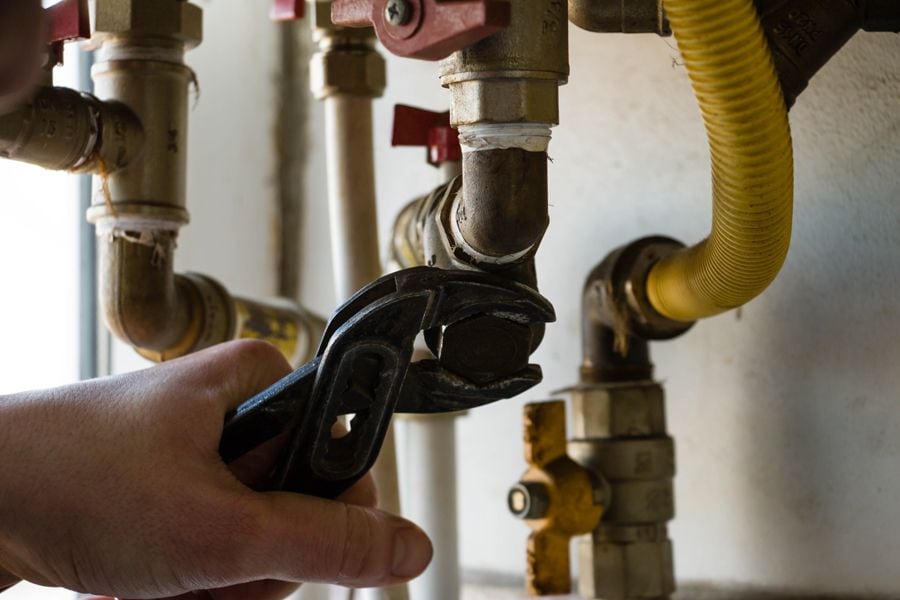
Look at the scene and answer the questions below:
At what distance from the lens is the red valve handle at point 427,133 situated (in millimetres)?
772

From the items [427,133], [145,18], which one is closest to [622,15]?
[427,133]

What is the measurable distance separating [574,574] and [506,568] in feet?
0.27

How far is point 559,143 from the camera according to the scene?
912 mm

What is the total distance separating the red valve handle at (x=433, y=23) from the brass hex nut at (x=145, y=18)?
0.25 metres

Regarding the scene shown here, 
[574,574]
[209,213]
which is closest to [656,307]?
[574,574]

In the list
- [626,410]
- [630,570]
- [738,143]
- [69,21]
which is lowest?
[630,570]

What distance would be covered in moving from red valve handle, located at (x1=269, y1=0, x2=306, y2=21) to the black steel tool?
0.37 meters

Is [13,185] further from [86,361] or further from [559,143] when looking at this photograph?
[559,143]

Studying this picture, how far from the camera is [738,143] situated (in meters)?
0.54

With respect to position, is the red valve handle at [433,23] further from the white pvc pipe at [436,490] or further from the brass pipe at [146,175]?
the white pvc pipe at [436,490]

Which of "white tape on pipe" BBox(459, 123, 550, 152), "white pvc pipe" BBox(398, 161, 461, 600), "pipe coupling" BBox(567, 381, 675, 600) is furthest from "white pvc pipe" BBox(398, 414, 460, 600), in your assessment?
"white tape on pipe" BBox(459, 123, 550, 152)

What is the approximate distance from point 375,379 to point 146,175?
0.30 meters

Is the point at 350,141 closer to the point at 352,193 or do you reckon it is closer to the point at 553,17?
the point at 352,193

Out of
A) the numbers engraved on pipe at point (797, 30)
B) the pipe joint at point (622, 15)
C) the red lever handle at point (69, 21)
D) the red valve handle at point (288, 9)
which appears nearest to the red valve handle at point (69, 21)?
the red lever handle at point (69, 21)
